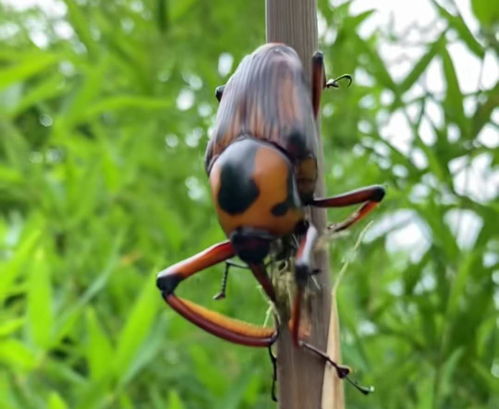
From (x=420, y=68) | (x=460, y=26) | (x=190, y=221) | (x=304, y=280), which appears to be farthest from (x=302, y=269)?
(x=190, y=221)

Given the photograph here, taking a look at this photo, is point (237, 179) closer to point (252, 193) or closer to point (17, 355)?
point (252, 193)

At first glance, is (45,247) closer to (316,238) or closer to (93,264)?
(93,264)

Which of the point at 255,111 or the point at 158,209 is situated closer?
the point at 255,111

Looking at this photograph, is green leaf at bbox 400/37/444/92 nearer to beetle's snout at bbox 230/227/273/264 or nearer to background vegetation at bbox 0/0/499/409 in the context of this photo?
background vegetation at bbox 0/0/499/409

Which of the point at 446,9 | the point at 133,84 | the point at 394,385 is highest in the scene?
the point at 446,9

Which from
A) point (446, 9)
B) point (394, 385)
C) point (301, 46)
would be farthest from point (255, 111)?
point (394, 385)

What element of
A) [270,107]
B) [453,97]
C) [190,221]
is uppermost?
[270,107]

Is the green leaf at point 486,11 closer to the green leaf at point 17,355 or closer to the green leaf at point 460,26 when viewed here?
the green leaf at point 460,26

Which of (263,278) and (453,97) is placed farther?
(453,97)
